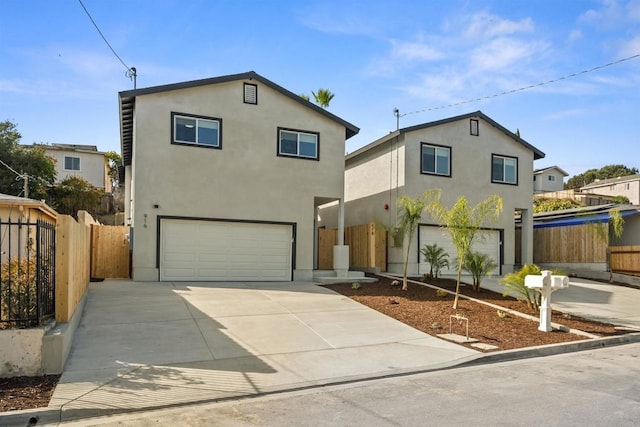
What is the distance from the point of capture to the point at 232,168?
53.0 ft

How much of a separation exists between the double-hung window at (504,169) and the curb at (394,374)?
1156 cm

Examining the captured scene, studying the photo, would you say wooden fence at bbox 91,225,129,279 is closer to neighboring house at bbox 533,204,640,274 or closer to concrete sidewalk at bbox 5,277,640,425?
concrete sidewalk at bbox 5,277,640,425

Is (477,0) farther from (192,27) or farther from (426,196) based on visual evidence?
(192,27)

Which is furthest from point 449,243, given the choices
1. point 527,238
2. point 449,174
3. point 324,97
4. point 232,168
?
point 324,97

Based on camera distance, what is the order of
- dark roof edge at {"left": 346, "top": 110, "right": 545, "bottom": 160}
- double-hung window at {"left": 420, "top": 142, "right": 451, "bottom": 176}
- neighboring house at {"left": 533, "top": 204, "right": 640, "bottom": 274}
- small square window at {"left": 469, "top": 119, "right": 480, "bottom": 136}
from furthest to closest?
small square window at {"left": 469, "top": 119, "right": 480, "bottom": 136} < neighboring house at {"left": 533, "top": 204, "right": 640, "bottom": 274} < double-hung window at {"left": 420, "top": 142, "right": 451, "bottom": 176} < dark roof edge at {"left": 346, "top": 110, "right": 545, "bottom": 160}

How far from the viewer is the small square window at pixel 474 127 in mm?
20250

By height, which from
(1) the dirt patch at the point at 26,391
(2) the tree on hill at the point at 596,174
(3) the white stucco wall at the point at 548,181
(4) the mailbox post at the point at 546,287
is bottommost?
(1) the dirt patch at the point at 26,391

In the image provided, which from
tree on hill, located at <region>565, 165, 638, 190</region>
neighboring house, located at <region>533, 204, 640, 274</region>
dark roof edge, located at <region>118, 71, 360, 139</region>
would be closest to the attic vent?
dark roof edge, located at <region>118, 71, 360, 139</region>

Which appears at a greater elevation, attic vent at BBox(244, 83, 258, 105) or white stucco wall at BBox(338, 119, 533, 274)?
attic vent at BBox(244, 83, 258, 105)

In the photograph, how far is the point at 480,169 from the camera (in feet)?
66.8

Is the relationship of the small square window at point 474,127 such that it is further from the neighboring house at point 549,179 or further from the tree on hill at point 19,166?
the neighboring house at point 549,179

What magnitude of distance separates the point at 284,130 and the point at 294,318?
8.60 m

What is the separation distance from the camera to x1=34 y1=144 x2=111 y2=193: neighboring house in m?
34.7

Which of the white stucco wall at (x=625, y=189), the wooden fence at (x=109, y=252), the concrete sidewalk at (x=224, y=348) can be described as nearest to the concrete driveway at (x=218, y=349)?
the concrete sidewalk at (x=224, y=348)
